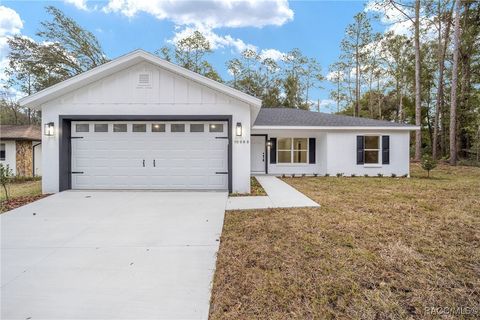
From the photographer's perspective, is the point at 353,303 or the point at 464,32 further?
the point at 464,32

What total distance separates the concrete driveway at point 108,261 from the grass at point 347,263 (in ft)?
1.26

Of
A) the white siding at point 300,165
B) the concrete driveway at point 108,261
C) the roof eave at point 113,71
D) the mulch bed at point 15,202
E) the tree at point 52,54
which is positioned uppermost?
the tree at point 52,54

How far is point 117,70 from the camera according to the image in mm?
7703

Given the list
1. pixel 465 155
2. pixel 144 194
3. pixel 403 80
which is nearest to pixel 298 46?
pixel 403 80

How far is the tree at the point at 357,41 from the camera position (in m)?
20.9

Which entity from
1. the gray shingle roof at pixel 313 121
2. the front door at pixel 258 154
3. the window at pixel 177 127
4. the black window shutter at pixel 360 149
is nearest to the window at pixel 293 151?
the front door at pixel 258 154

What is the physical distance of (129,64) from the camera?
764cm

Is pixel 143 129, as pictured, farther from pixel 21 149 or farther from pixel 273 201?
pixel 21 149

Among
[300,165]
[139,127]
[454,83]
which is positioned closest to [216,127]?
[139,127]

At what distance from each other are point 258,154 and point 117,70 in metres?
7.90

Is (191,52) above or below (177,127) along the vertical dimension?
above

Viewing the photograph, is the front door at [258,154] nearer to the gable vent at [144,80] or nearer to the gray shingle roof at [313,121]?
the gray shingle roof at [313,121]

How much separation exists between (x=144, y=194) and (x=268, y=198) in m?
3.73

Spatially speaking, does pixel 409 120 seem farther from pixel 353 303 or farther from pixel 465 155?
pixel 353 303
